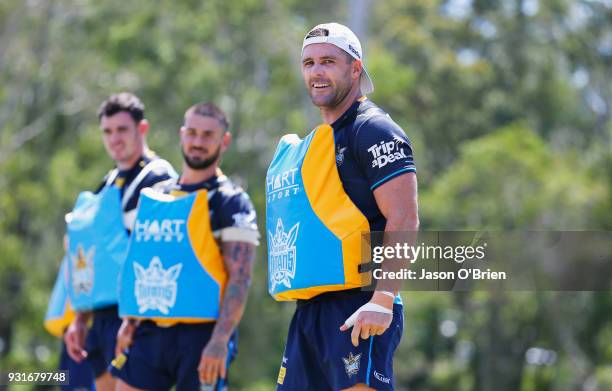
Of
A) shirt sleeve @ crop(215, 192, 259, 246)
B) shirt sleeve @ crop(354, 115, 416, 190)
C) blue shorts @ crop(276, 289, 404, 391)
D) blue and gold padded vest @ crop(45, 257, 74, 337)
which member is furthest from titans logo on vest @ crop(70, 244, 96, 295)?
shirt sleeve @ crop(354, 115, 416, 190)

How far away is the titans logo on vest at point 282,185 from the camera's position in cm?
551

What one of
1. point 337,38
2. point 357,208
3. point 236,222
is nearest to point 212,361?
point 236,222

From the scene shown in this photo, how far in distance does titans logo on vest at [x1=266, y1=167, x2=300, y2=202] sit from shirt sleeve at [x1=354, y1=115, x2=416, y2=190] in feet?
1.24

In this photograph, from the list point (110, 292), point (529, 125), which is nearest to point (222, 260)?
point (110, 292)

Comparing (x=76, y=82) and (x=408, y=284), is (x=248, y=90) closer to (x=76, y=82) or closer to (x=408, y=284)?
(x=76, y=82)

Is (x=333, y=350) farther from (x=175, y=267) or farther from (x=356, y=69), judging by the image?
(x=175, y=267)

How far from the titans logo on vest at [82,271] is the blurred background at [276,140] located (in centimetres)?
1345

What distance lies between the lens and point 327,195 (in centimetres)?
535

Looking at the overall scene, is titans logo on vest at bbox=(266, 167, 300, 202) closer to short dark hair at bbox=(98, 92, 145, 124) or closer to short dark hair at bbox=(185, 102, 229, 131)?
short dark hair at bbox=(185, 102, 229, 131)

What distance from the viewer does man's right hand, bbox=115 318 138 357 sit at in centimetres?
688

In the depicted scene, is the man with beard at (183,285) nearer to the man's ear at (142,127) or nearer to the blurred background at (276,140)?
the man's ear at (142,127)

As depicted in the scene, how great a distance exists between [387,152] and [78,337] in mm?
3419

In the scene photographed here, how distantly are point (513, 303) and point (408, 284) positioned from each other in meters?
22.4

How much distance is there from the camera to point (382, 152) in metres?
5.19
